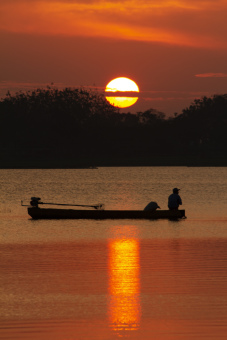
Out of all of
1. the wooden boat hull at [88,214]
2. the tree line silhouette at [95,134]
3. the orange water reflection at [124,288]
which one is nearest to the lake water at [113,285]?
the orange water reflection at [124,288]

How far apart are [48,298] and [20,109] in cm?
16116

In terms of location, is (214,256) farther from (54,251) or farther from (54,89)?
(54,89)

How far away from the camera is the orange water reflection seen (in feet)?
52.6

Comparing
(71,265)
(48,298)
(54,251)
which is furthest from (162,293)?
(54,251)

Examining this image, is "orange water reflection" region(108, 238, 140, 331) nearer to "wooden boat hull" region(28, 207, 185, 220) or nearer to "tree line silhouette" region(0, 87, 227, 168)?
"wooden boat hull" region(28, 207, 185, 220)

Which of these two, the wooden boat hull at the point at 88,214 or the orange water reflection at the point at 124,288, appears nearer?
the orange water reflection at the point at 124,288

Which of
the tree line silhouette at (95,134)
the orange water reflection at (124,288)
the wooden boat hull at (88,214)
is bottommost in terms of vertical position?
the orange water reflection at (124,288)

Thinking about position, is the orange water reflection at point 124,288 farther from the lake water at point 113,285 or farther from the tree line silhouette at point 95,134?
the tree line silhouette at point 95,134

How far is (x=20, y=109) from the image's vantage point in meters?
178

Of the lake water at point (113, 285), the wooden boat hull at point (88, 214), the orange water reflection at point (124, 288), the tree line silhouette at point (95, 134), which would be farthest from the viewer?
the tree line silhouette at point (95, 134)

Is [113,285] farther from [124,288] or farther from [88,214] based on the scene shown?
[88,214]

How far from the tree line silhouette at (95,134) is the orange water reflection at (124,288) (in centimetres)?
14614

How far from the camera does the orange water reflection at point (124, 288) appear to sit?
52.6 ft

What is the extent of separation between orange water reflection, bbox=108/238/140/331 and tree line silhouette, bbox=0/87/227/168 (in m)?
146
